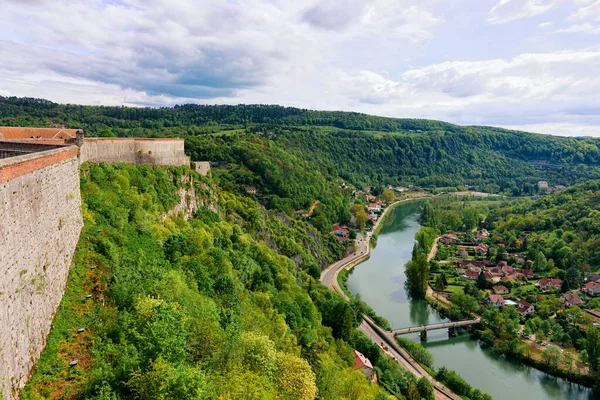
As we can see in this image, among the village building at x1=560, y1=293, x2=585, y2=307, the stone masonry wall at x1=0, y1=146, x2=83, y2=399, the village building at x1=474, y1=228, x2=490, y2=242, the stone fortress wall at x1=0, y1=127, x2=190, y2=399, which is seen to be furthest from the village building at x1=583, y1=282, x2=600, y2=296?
the stone masonry wall at x1=0, y1=146, x2=83, y2=399

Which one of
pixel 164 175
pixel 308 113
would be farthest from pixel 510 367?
pixel 308 113

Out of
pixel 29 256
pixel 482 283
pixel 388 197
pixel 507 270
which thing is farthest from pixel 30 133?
pixel 388 197

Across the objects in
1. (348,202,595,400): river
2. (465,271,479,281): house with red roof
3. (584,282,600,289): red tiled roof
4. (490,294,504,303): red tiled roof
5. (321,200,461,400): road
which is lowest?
(348,202,595,400): river

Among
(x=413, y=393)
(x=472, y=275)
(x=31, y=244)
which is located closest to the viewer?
Result: (x=31, y=244)

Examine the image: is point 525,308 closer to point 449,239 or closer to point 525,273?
point 525,273

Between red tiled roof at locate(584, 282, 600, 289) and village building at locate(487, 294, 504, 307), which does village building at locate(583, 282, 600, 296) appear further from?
village building at locate(487, 294, 504, 307)

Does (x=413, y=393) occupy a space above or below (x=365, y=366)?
below

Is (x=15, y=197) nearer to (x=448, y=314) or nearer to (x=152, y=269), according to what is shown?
(x=152, y=269)
